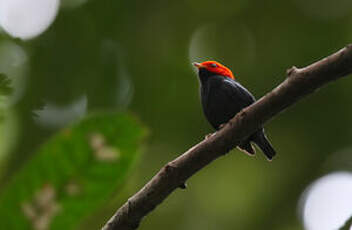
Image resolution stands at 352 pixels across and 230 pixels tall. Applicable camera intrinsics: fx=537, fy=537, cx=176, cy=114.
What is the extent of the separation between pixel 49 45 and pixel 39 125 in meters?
1.06

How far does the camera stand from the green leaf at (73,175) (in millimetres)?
1484

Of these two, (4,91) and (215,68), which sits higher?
(4,91)

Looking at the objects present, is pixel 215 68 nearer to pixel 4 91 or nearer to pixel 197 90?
pixel 197 90

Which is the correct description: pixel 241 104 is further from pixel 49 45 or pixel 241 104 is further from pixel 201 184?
pixel 201 184

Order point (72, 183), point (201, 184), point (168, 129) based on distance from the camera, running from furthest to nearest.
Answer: point (201, 184)
point (168, 129)
point (72, 183)

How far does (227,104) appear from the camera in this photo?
15.5 ft

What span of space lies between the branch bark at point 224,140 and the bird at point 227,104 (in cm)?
197

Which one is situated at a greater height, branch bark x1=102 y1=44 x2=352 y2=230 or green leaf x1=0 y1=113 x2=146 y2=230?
green leaf x1=0 y1=113 x2=146 y2=230

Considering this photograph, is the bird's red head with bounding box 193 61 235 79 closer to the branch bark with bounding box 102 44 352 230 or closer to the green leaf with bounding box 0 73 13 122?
the branch bark with bounding box 102 44 352 230

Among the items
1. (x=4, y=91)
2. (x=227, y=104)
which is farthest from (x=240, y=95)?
(x=4, y=91)

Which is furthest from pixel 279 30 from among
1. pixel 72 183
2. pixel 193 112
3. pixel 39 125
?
pixel 72 183

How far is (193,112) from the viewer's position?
6359mm

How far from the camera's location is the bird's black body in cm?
465

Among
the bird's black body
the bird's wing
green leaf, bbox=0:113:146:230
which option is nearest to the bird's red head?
the bird's black body
